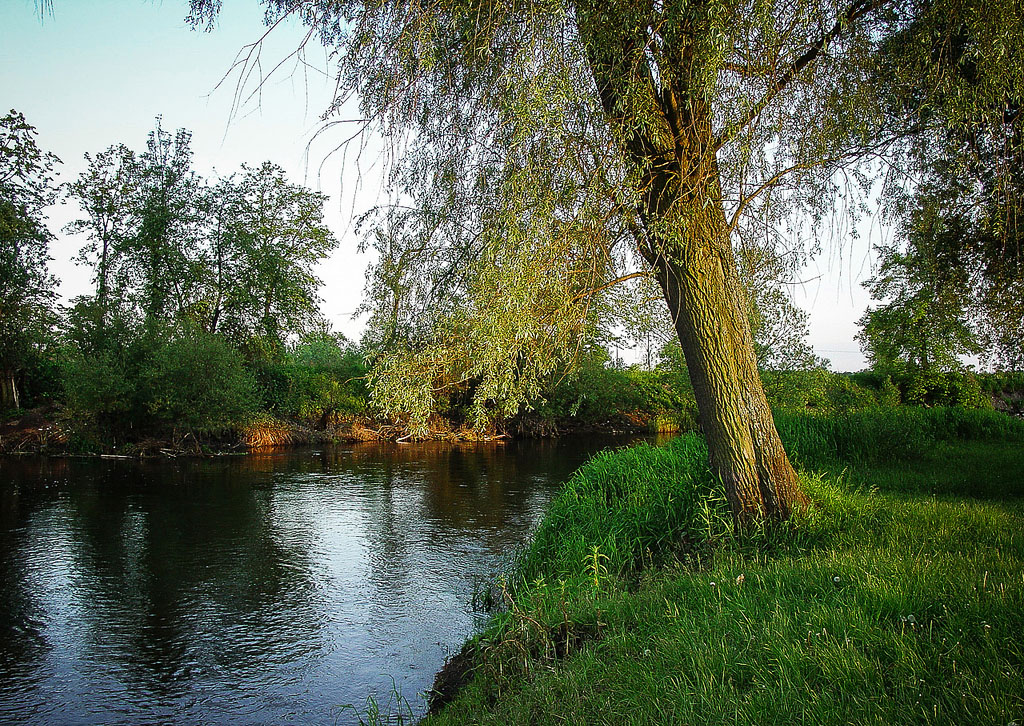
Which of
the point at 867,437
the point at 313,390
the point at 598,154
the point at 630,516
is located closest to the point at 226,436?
the point at 313,390

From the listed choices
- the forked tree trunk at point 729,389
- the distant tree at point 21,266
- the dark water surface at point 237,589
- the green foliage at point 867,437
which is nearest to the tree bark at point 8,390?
the distant tree at point 21,266

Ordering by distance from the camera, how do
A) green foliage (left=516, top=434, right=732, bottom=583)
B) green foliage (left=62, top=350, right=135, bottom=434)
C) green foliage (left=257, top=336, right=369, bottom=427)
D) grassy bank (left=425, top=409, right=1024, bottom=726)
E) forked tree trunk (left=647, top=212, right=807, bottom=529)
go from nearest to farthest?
grassy bank (left=425, top=409, right=1024, bottom=726)
forked tree trunk (left=647, top=212, right=807, bottom=529)
green foliage (left=516, top=434, right=732, bottom=583)
green foliage (left=62, top=350, right=135, bottom=434)
green foliage (left=257, top=336, right=369, bottom=427)

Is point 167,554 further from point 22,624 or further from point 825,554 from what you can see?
point 825,554

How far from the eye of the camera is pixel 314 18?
5859 mm

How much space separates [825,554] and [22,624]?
806 centimetres

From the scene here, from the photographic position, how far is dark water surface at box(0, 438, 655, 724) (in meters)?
5.90

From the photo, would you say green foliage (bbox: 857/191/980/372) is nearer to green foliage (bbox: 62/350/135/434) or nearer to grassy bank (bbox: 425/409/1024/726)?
grassy bank (bbox: 425/409/1024/726)

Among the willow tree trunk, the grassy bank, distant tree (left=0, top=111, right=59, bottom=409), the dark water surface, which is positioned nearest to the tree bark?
distant tree (left=0, top=111, right=59, bottom=409)

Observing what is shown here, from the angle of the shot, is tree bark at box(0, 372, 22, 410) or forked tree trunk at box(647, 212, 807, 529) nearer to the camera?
forked tree trunk at box(647, 212, 807, 529)

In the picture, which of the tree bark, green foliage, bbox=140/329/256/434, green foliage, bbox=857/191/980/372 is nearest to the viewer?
green foliage, bbox=857/191/980/372

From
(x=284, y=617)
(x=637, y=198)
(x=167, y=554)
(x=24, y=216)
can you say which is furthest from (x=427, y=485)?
(x=24, y=216)

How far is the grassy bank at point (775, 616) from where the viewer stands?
121 inches

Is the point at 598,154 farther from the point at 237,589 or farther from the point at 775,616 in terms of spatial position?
the point at 237,589

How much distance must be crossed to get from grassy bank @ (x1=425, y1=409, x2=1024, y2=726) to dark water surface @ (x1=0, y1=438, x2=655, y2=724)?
1.25 metres
